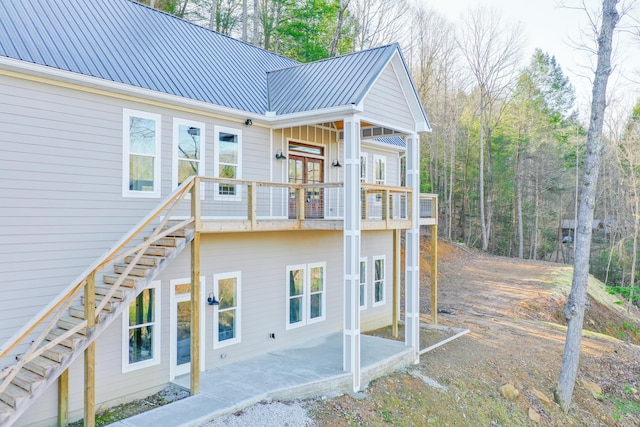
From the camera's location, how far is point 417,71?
106 feet

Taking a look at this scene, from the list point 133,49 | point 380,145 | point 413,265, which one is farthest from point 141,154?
point 380,145

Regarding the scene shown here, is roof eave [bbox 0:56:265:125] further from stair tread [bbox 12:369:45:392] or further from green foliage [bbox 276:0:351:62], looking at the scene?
green foliage [bbox 276:0:351:62]

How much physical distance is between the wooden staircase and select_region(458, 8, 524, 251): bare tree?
29949 mm

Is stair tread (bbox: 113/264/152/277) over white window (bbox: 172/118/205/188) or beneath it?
beneath

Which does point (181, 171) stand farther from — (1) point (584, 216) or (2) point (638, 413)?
(2) point (638, 413)

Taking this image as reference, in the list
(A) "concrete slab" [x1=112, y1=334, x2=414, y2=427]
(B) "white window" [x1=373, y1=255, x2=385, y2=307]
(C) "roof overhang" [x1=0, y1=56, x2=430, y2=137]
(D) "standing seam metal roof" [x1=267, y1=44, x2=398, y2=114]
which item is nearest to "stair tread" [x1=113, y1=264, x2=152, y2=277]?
(A) "concrete slab" [x1=112, y1=334, x2=414, y2=427]

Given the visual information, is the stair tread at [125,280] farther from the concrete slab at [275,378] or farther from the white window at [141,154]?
the concrete slab at [275,378]

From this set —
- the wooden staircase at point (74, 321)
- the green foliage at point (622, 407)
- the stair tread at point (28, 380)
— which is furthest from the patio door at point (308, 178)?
the green foliage at point (622, 407)

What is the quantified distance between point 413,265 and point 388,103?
14.0ft

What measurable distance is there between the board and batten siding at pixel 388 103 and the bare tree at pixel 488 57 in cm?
2422

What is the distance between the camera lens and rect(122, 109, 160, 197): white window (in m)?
8.04

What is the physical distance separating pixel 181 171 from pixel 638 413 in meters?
12.7

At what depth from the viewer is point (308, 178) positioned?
12.2 meters

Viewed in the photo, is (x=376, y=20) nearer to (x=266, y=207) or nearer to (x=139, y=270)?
(x=266, y=207)
